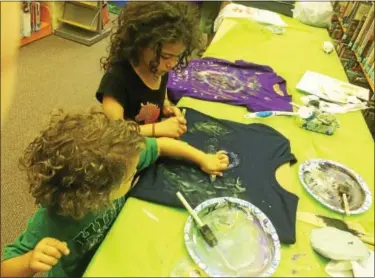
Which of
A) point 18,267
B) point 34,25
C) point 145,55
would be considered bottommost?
point 34,25

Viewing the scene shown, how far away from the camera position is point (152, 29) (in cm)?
93

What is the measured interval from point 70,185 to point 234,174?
1.21ft

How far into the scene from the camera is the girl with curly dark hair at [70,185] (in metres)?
0.61

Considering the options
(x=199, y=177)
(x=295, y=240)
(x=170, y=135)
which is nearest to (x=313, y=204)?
(x=295, y=240)

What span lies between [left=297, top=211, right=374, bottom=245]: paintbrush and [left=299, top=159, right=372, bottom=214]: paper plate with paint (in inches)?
1.4

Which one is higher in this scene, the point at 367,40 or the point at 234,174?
the point at 367,40

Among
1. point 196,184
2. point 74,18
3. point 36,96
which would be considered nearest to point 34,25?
point 74,18

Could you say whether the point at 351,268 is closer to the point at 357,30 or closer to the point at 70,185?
the point at 70,185

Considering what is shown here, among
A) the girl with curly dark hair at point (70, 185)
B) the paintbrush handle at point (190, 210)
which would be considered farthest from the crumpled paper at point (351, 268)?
the girl with curly dark hair at point (70, 185)

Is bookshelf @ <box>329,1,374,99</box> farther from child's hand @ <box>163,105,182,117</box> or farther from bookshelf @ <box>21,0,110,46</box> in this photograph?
bookshelf @ <box>21,0,110,46</box>

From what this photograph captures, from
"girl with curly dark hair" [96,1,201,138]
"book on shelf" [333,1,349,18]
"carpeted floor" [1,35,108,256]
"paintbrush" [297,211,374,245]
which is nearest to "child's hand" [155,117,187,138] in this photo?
"girl with curly dark hair" [96,1,201,138]

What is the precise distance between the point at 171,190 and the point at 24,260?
0.30 meters

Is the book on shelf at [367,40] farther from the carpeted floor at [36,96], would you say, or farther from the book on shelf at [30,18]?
the book on shelf at [30,18]

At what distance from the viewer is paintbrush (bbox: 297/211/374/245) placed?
0.69m
